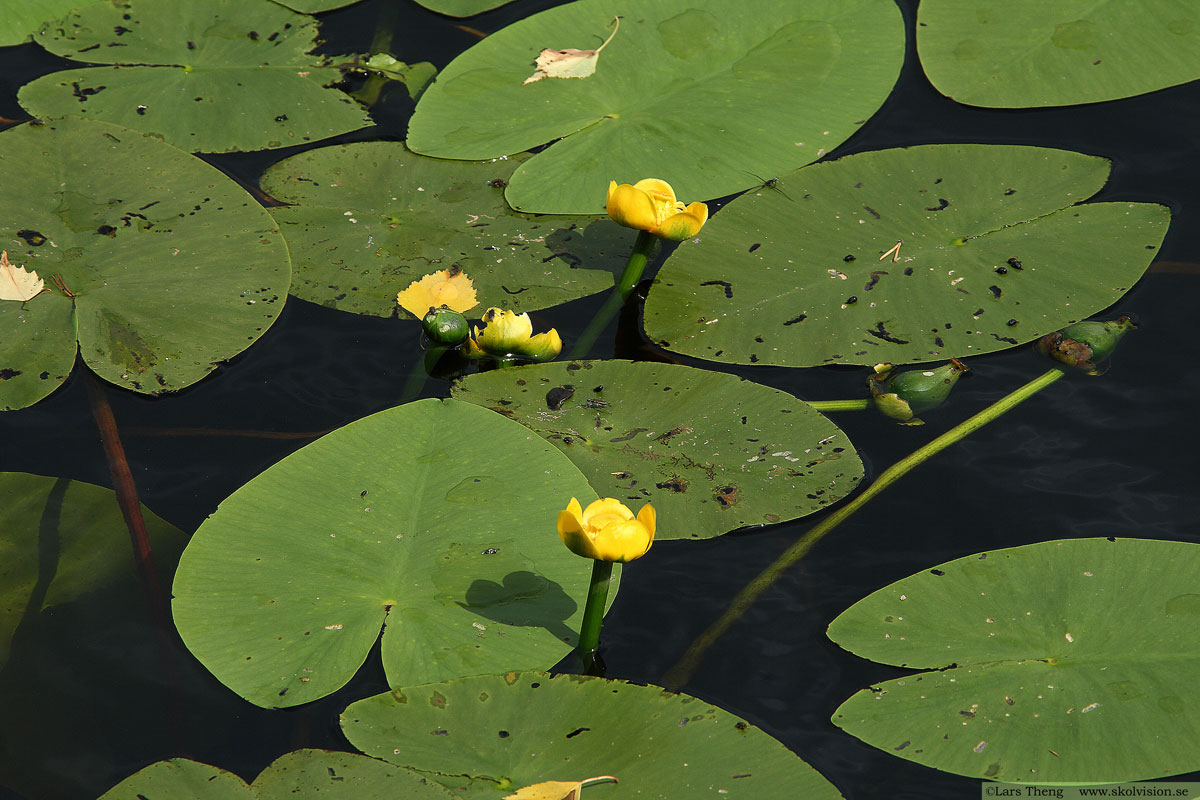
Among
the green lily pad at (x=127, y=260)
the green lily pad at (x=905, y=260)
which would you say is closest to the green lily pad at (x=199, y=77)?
the green lily pad at (x=127, y=260)

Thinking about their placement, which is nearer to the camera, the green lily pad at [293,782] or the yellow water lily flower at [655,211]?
the green lily pad at [293,782]

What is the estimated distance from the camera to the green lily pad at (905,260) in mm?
2762

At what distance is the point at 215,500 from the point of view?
248 centimetres

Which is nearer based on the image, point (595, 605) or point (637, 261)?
point (595, 605)

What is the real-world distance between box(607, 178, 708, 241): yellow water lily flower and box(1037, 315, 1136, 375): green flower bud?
1.09 metres

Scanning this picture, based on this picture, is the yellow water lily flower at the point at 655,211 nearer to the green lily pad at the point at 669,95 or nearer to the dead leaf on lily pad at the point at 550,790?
the green lily pad at the point at 669,95

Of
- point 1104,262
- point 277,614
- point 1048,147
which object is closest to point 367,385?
point 277,614

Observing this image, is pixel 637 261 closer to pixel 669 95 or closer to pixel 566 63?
pixel 669 95

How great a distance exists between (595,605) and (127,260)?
183cm

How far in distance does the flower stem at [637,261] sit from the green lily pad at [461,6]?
1.57 metres

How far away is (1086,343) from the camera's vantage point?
272 centimetres

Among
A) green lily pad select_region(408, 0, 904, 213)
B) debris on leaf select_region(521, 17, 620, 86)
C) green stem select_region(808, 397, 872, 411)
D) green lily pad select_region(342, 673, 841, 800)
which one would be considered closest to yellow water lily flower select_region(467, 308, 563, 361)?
green lily pad select_region(408, 0, 904, 213)

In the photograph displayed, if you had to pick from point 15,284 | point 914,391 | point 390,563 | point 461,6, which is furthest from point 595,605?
point 461,6

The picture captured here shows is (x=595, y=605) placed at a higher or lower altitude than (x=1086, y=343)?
lower
